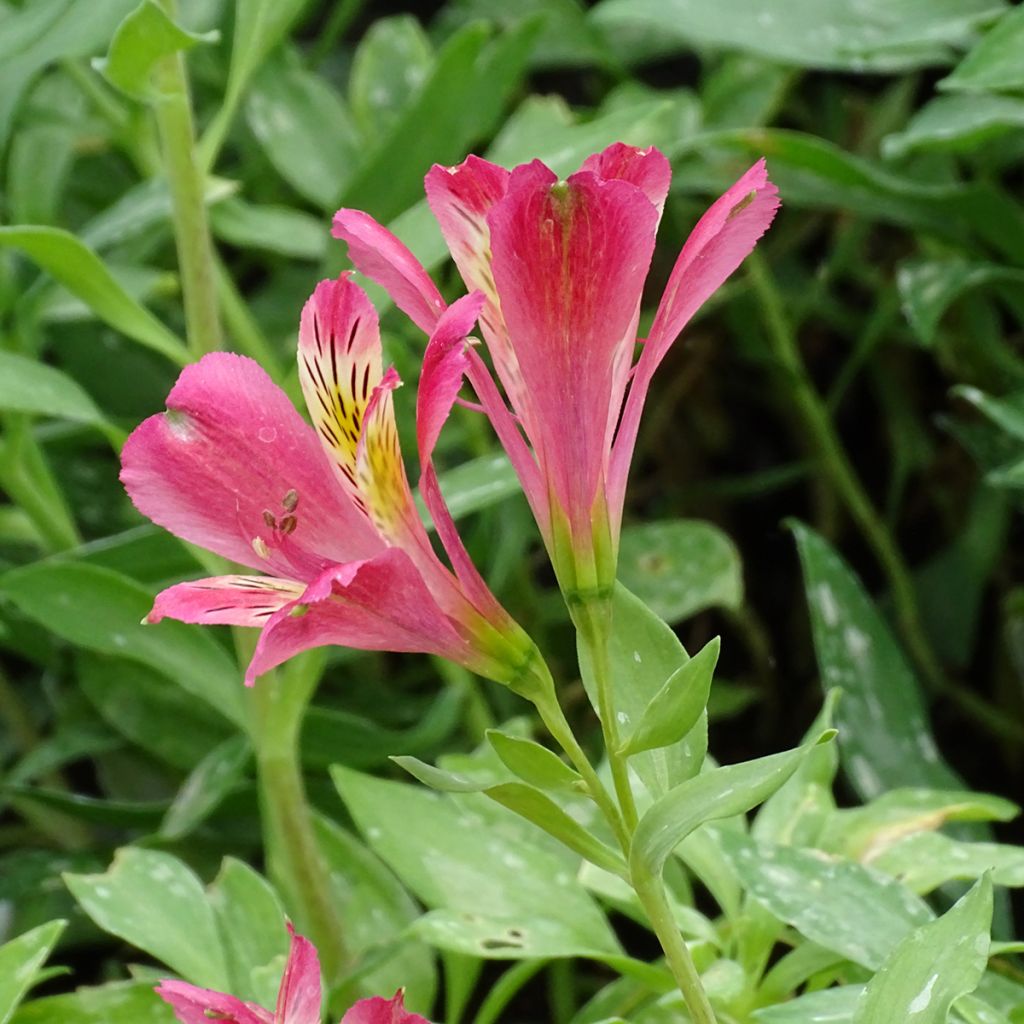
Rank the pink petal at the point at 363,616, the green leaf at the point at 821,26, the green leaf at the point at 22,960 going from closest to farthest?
the pink petal at the point at 363,616, the green leaf at the point at 22,960, the green leaf at the point at 821,26

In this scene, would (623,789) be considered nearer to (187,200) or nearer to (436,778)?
(436,778)

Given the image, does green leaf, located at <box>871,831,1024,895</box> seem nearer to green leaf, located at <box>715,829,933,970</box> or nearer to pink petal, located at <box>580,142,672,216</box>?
green leaf, located at <box>715,829,933,970</box>

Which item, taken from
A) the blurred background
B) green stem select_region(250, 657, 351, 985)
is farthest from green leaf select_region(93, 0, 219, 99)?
green stem select_region(250, 657, 351, 985)

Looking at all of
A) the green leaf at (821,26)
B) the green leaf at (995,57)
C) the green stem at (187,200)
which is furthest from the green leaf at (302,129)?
the green leaf at (995,57)

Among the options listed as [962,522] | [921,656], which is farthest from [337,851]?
[962,522]

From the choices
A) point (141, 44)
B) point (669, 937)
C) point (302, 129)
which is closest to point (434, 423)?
point (669, 937)

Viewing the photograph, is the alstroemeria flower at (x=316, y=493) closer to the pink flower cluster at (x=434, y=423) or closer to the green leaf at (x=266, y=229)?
the pink flower cluster at (x=434, y=423)
